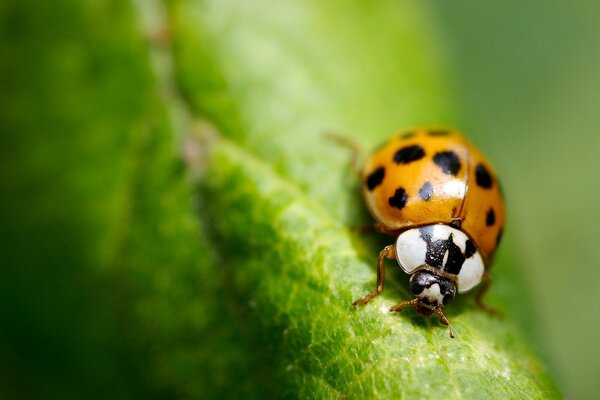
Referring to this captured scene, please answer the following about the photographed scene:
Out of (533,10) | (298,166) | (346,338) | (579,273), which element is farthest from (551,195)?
(346,338)

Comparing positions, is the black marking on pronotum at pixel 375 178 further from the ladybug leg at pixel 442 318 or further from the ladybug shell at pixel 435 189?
the ladybug leg at pixel 442 318

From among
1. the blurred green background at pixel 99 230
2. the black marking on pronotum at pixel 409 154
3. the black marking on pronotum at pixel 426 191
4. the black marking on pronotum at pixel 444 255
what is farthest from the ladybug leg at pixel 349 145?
the blurred green background at pixel 99 230

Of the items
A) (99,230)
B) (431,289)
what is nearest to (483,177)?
(431,289)

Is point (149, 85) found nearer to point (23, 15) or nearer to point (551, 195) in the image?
point (23, 15)

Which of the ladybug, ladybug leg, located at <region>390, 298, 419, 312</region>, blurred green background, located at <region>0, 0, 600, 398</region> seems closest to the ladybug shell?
the ladybug

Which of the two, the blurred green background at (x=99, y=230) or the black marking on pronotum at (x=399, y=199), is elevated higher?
the black marking on pronotum at (x=399, y=199)
